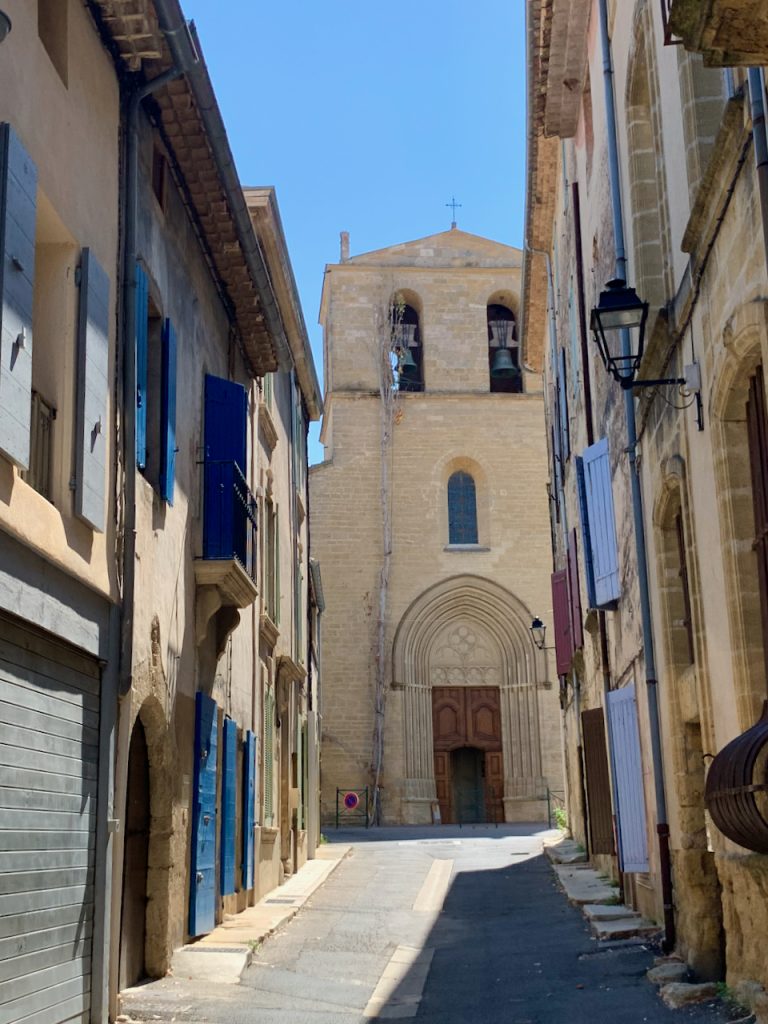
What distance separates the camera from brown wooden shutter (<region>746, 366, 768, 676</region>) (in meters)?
6.93

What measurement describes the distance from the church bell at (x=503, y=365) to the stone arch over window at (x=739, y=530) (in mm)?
24836

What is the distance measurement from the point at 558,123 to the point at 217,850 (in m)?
8.99

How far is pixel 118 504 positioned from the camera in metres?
8.20

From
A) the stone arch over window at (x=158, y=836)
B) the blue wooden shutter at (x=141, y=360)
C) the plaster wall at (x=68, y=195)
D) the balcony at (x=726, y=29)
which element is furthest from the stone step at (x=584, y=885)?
the balcony at (x=726, y=29)

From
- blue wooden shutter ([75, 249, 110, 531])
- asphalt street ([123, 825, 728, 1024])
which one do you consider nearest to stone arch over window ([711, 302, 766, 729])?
asphalt street ([123, 825, 728, 1024])

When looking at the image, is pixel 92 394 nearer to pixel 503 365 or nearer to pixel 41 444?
pixel 41 444

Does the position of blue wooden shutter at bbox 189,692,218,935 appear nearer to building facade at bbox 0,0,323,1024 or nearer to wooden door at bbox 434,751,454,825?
building facade at bbox 0,0,323,1024

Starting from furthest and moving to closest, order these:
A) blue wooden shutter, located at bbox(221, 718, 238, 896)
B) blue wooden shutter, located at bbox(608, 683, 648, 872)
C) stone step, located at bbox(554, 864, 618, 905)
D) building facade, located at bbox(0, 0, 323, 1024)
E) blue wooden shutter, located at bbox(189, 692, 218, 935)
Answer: stone step, located at bbox(554, 864, 618, 905)
blue wooden shutter, located at bbox(221, 718, 238, 896)
blue wooden shutter, located at bbox(608, 683, 648, 872)
blue wooden shutter, located at bbox(189, 692, 218, 935)
building facade, located at bbox(0, 0, 323, 1024)

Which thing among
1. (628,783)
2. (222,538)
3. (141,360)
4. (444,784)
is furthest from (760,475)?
(444,784)

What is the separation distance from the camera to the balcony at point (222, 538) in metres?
11.2

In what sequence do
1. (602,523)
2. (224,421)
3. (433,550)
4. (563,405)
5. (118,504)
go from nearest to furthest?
(118,504), (224,421), (602,523), (563,405), (433,550)

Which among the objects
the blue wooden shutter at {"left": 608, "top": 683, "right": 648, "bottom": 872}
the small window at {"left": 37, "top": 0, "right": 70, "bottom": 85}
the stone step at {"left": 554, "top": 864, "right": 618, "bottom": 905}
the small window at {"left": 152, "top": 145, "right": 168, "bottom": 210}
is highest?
the small window at {"left": 152, "top": 145, "right": 168, "bottom": 210}

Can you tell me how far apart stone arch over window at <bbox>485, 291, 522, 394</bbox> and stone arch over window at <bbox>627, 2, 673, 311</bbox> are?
2223 cm

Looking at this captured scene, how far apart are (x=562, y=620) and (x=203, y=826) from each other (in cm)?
936
